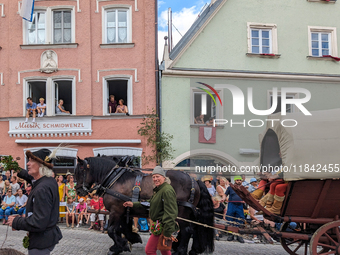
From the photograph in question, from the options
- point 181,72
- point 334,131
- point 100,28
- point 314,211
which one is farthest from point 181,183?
point 100,28

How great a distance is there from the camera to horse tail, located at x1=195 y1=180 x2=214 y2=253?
614 cm

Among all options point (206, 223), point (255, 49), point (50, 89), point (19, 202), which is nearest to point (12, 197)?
point (19, 202)

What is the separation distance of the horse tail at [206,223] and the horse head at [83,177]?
7.09 feet

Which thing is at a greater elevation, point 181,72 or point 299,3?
point 299,3

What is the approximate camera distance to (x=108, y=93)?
14.0 meters

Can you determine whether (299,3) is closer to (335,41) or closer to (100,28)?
(335,41)

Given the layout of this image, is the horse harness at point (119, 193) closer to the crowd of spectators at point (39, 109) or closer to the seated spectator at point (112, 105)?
the seated spectator at point (112, 105)

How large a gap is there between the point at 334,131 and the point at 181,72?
8795mm

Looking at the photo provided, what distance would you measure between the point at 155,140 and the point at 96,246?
601cm

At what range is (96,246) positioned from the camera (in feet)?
24.2

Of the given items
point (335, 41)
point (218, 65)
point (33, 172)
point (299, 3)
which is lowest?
point (33, 172)

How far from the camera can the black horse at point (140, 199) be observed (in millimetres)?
6141

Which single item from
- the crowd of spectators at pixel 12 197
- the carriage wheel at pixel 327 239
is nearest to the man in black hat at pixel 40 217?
the carriage wheel at pixel 327 239

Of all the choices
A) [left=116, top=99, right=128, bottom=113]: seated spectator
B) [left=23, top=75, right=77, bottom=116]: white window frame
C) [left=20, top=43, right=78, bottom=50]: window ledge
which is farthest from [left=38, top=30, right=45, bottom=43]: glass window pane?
[left=116, top=99, right=128, bottom=113]: seated spectator
